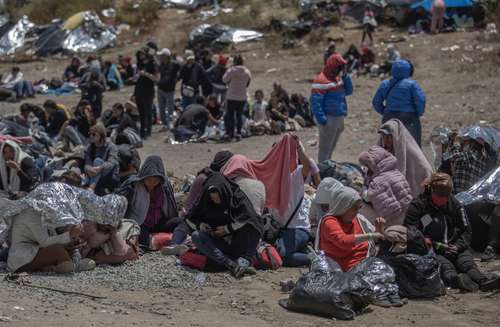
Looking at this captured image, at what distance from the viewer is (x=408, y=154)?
34.3 ft

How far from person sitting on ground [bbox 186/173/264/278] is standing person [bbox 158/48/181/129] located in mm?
9157

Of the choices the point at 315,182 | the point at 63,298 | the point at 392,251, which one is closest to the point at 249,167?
the point at 315,182

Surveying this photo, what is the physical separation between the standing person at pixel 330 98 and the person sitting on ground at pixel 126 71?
37.8ft

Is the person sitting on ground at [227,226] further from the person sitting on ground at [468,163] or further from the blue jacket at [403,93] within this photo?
the blue jacket at [403,93]

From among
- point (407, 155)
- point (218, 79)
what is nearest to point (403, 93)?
point (407, 155)

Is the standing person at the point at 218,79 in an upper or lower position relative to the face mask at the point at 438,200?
lower

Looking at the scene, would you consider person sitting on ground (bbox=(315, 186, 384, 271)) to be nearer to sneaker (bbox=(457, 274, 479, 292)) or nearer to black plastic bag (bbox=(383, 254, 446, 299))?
black plastic bag (bbox=(383, 254, 446, 299))

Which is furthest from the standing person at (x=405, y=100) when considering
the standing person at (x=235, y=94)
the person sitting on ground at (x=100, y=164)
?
the standing person at (x=235, y=94)

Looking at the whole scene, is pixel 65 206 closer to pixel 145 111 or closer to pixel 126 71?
pixel 145 111

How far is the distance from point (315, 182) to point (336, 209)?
7.89 ft

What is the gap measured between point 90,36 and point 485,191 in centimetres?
2113

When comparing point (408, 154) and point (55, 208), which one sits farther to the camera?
point (408, 154)

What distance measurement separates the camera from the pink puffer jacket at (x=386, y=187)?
9.62 m

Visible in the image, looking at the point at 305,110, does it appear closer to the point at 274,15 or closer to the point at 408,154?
the point at 408,154
